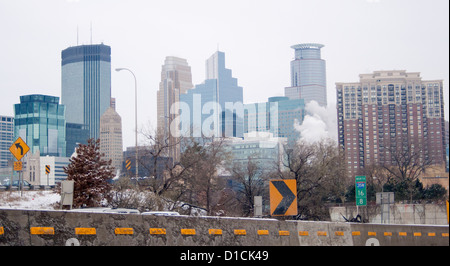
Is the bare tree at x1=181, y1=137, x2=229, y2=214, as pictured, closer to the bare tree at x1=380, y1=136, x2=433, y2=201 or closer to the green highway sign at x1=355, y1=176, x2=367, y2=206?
the green highway sign at x1=355, y1=176, x2=367, y2=206

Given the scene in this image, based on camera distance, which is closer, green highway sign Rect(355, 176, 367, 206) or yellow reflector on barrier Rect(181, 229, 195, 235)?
yellow reflector on barrier Rect(181, 229, 195, 235)

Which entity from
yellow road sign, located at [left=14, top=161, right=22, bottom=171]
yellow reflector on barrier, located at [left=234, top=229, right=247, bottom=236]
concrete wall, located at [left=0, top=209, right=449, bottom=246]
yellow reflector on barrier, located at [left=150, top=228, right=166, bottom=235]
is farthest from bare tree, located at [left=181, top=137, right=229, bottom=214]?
yellow reflector on barrier, located at [left=150, top=228, right=166, bottom=235]

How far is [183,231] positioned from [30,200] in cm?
3122

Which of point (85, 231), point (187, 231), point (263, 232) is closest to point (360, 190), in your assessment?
point (263, 232)

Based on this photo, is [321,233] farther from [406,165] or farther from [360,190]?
[406,165]

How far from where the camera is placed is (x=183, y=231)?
41.2 feet

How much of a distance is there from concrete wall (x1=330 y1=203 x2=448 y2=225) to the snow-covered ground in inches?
1145

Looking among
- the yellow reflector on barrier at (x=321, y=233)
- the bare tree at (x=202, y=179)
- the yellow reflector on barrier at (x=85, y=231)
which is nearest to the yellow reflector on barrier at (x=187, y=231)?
the yellow reflector on barrier at (x=85, y=231)

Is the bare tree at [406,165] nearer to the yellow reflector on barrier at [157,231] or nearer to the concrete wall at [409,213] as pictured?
the concrete wall at [409,213]

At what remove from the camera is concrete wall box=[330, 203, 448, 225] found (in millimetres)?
60531

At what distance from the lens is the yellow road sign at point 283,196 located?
1522cm

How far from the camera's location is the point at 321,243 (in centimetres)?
1511
